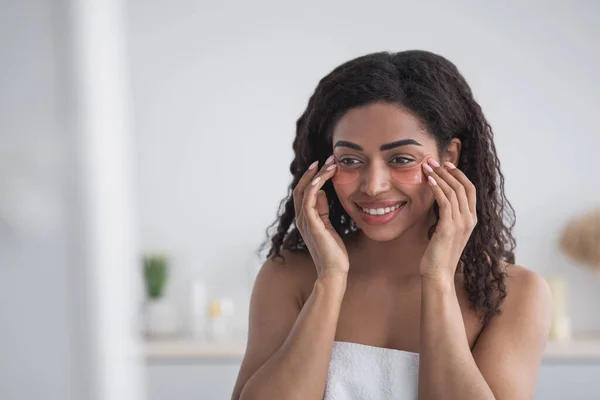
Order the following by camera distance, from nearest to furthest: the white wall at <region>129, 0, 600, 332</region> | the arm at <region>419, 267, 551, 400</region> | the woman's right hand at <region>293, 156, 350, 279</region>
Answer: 1. the arm at <region>419, 267, 551, 400</region>
2. the woman's right hand at <region>293, 156, 350, 279</region>
3. the white wall at <region>129, 0, 600, 332</region>

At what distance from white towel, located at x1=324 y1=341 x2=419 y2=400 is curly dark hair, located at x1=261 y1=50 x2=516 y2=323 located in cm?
14

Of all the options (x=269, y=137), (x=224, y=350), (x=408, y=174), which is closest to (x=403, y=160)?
(x=408, y=174)

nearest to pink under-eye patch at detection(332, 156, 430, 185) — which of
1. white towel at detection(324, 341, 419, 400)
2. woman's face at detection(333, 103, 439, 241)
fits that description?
woman's face at detection(333, 103, 439, 241)

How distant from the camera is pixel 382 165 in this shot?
1.04 m

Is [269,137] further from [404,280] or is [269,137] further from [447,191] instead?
[447,191]

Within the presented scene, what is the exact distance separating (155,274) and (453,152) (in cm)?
163

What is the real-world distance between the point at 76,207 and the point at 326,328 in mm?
775

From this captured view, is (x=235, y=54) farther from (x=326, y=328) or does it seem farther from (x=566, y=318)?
(x=326, y=328)

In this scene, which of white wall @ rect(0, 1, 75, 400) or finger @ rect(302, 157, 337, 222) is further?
finger @ rect(302, 157, 337, 222)

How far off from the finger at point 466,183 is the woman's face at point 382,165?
3 cm

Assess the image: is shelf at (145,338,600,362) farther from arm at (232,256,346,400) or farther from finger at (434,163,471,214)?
finger at (434,163,471,214)

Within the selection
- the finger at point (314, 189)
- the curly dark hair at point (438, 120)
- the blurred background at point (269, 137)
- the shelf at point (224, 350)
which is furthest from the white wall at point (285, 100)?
the finger at point (314, 189)

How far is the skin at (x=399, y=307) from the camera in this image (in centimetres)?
101

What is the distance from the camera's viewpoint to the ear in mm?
1111
